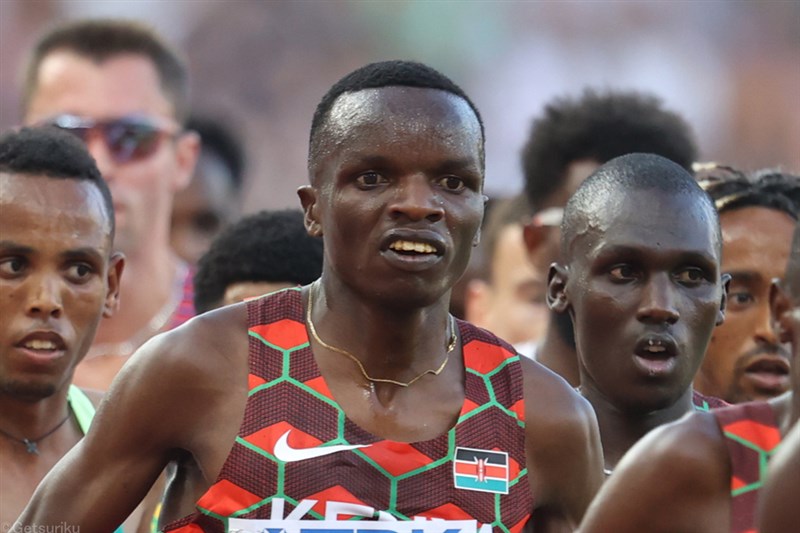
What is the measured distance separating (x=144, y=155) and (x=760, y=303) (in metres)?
3.57

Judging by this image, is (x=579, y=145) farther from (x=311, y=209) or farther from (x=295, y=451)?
(x=295, y=451)

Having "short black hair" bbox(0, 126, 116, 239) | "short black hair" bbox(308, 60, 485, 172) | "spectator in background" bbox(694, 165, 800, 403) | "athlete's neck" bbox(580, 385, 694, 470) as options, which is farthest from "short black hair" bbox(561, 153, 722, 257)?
"short black hair" bbox(0, 126, 116, 239)

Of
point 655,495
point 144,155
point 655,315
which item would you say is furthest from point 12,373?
point 144,155

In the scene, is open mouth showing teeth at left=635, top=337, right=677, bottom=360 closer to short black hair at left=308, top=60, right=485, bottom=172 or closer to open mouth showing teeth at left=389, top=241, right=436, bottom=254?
short black hair at left=308, top=60, right=485, bottom=172

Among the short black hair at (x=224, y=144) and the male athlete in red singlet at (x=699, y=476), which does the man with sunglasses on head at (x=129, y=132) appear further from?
the male athlete in red singlet at (x=699, y=476)

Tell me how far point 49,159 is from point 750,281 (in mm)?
2509

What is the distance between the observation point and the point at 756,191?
21.8 feet

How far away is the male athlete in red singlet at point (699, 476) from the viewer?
3.75 m

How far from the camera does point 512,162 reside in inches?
524

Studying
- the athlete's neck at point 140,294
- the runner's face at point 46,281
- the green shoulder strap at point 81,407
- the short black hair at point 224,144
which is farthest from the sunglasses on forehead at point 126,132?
the runner's face at point 46,281

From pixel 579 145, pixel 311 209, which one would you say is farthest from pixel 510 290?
pixel 311 209

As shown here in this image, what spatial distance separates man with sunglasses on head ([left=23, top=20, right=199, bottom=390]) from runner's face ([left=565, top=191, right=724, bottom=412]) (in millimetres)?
3276

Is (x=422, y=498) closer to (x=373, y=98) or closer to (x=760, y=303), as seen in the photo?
(x=373, y=98)

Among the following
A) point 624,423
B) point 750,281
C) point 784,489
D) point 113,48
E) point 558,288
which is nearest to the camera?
point 784,489
